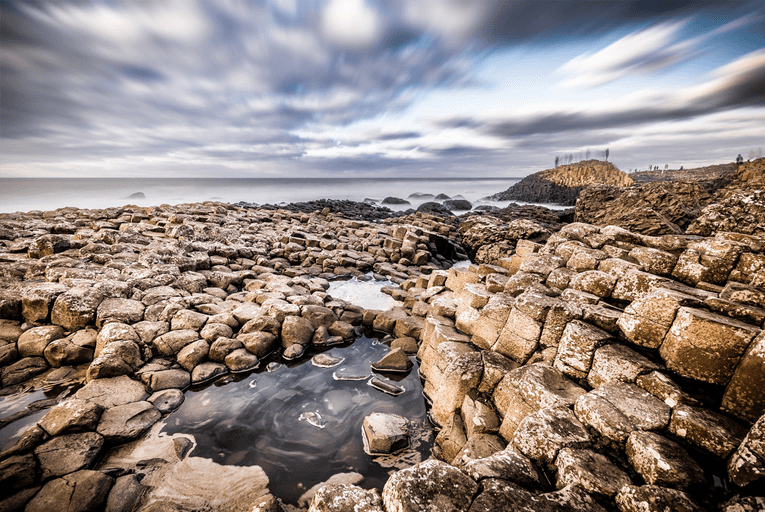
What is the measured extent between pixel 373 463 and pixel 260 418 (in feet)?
8.93


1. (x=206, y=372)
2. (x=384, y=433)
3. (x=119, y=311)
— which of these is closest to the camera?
(x=384, y=433)

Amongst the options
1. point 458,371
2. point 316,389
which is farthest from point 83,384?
point 458,371

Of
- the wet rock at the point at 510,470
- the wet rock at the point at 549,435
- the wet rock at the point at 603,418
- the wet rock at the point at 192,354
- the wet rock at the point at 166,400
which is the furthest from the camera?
the wet rock at the point at 192,354

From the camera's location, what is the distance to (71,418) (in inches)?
193

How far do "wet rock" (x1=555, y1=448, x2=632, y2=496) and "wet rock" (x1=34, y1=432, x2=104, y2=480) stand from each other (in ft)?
23.0

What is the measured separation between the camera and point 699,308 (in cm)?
390

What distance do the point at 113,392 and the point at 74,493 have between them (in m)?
2.39

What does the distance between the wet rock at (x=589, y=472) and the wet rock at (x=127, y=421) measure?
278 inches

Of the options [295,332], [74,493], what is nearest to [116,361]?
[74,493]

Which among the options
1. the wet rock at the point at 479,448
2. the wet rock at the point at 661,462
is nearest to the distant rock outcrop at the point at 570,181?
the wet rock at the point at 479,448

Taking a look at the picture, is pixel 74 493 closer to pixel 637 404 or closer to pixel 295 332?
pixel 295 332

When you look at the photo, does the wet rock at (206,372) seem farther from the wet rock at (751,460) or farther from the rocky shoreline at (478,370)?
the wet rock at (751,460)

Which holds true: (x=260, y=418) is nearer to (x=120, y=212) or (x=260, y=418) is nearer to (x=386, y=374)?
(x=386, y=374)

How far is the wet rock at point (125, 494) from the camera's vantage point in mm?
4074
